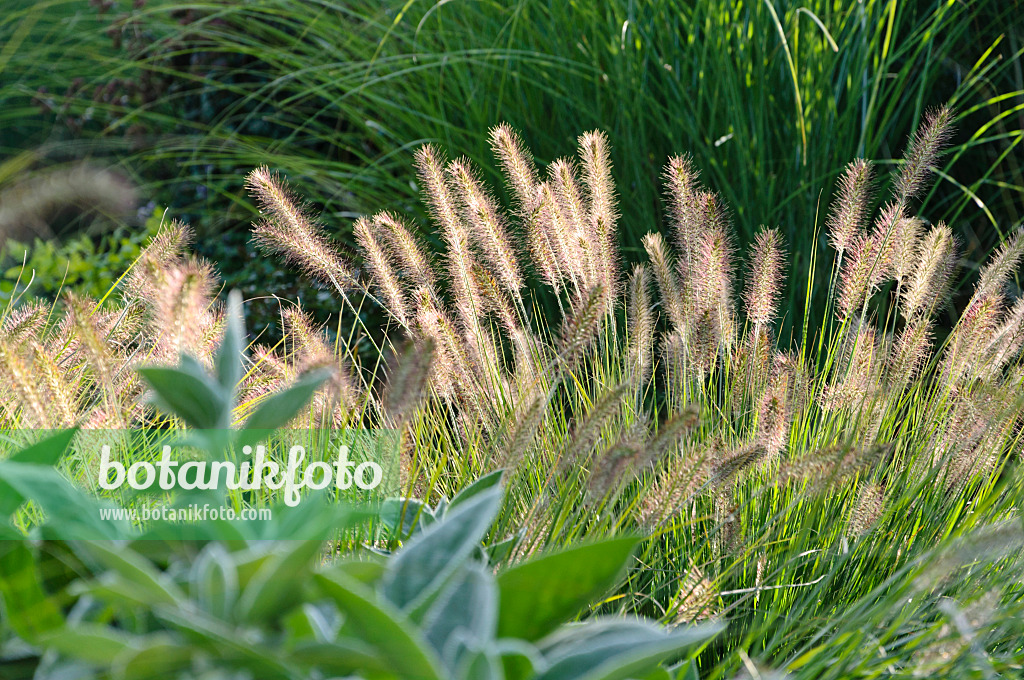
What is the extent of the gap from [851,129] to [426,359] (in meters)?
2.12

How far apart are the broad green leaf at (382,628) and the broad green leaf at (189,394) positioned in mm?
162

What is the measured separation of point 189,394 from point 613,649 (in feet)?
1.08

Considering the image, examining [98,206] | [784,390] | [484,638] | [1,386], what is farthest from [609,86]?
[98,206]

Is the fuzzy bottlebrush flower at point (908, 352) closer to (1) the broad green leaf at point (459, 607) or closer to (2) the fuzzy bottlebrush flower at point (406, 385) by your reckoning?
(2) the fuzzy bottlebrush flower at point (406, 385)

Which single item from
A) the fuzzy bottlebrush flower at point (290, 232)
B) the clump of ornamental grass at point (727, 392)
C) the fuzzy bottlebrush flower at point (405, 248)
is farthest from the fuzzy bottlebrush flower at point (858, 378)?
the fuzzy bottlebrush flower at point (290, 232)

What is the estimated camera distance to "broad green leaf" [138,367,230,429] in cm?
57

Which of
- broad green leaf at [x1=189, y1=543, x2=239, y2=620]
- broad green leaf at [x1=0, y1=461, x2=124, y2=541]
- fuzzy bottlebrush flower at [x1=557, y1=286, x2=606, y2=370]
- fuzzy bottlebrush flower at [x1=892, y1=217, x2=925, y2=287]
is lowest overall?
broad green leaf at [x1=189, y1=543, x2=239, y2=620]

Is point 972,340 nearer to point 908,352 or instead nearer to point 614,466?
point 908,352

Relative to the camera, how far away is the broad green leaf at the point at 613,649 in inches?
20.8

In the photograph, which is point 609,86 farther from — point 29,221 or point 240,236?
point 29,221

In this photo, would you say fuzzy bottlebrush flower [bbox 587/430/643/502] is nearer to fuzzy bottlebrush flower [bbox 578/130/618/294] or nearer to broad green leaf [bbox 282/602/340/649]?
broad green leaf [bbox 282/602/340/649]

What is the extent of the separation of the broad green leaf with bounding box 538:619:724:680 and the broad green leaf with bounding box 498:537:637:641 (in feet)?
0.07

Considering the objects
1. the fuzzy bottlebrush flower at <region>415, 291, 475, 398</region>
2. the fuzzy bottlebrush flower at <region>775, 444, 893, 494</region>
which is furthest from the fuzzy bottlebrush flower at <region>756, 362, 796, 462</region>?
the fuzzy bottlebrush flower at <region>415, 291, 475, 398</region>

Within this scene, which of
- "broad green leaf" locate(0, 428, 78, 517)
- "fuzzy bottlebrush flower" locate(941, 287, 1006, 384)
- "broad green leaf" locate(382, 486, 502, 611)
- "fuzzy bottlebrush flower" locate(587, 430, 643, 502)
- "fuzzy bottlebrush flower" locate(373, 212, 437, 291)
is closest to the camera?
"broad green leaf" locate(382, 486, 502, 611)
